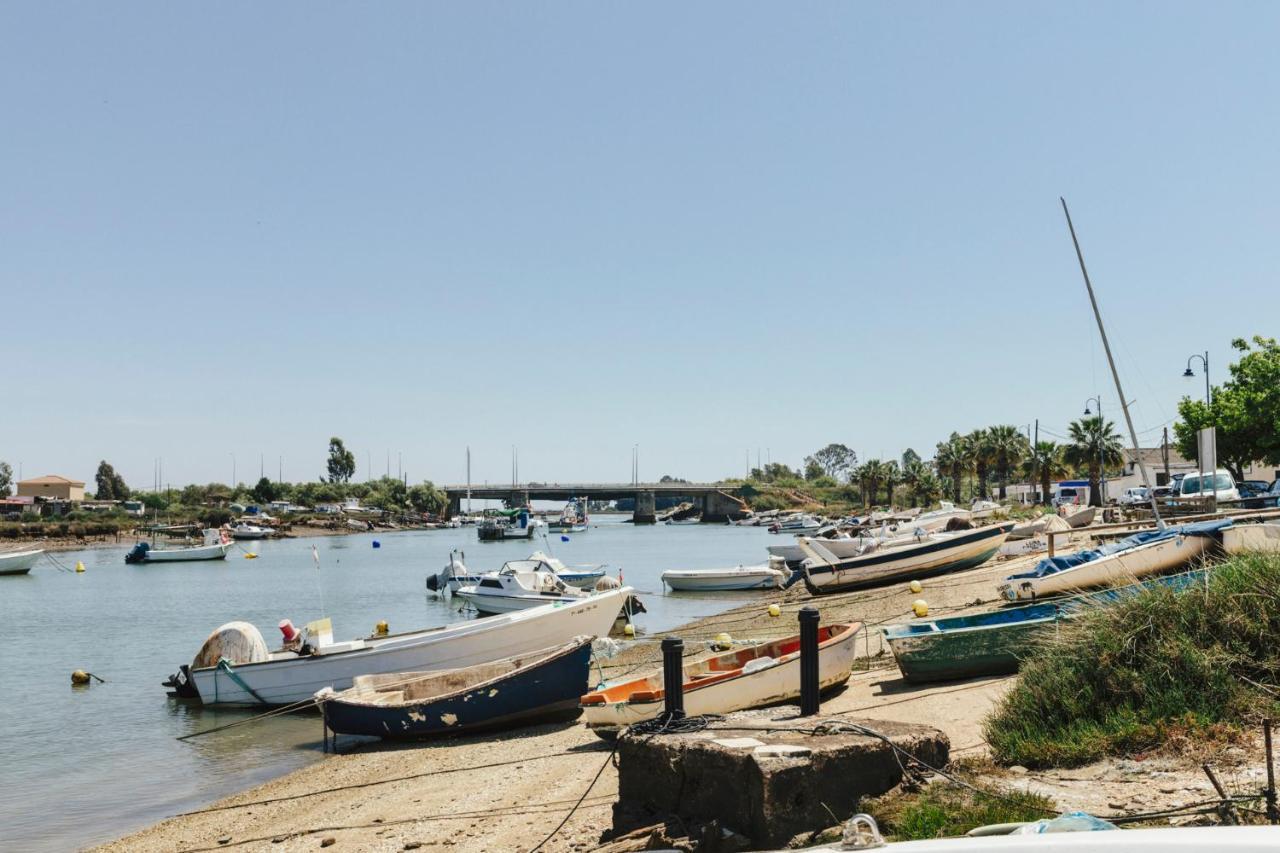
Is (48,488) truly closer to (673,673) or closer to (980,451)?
(980,451)

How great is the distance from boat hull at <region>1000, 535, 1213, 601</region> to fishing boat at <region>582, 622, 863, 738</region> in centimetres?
444

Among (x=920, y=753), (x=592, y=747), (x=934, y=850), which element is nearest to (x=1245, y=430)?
(x=592, y=747)

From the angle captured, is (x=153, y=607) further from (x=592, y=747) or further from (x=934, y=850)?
(x=934, y=850)

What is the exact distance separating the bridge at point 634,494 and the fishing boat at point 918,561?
13216 centimetres

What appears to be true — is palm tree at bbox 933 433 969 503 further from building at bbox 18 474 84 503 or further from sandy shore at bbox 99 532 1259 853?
building at bbox 18 474 84 503

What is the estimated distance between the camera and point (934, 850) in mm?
3555

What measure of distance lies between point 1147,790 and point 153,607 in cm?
4722

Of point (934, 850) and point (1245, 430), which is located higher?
point (1245, 430)

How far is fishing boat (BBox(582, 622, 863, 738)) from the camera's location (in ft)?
42.5

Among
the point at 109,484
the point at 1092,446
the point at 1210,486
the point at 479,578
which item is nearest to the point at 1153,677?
the point at 1210,486

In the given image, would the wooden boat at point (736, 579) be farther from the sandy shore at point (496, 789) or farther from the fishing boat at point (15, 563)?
the fishing boat at point (15, 563)

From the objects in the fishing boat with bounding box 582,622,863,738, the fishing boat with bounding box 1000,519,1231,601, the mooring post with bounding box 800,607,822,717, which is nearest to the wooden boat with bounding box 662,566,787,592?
the fishing boat with bounding box 1000,519,1231,601

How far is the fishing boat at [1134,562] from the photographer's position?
16.4 meters

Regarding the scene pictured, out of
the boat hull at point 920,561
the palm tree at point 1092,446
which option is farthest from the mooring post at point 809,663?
the palm tree at point 1092,446
